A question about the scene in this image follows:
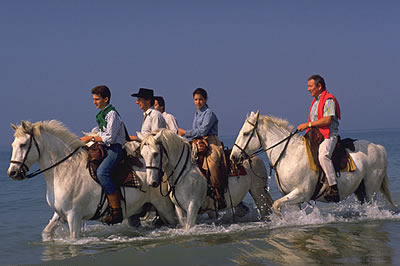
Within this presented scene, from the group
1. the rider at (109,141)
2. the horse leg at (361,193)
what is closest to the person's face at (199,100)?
the rider at (109,141)

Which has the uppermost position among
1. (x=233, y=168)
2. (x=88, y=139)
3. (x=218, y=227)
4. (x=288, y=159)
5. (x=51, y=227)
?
(x=88, y=139)

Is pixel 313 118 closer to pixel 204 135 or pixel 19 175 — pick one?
pixel 204 135

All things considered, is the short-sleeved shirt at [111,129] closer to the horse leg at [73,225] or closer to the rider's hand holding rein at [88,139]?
the rider's hand holding rein at [88,139]

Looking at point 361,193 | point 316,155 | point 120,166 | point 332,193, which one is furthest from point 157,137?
point 361,193

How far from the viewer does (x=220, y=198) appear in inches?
312

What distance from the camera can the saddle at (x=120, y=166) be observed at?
7.21 metres

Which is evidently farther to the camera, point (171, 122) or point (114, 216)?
point (171, 122)

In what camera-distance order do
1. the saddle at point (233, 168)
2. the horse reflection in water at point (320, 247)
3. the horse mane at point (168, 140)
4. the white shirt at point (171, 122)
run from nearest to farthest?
the horse reflection in water at point (320, 247) → the horse mane at point (168, 140) → the saddle at point (233, 168) → the white shirt at point (171, 122)

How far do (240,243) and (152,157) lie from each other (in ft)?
6.35

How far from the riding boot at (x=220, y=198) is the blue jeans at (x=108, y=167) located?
179cm

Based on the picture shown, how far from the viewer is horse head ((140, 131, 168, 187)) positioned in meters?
6.93

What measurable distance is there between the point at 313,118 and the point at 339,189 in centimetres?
135

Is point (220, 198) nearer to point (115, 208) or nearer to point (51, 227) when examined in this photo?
point (115, 208)

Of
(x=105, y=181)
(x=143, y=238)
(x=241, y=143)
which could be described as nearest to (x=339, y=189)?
(x=241, y=143)
